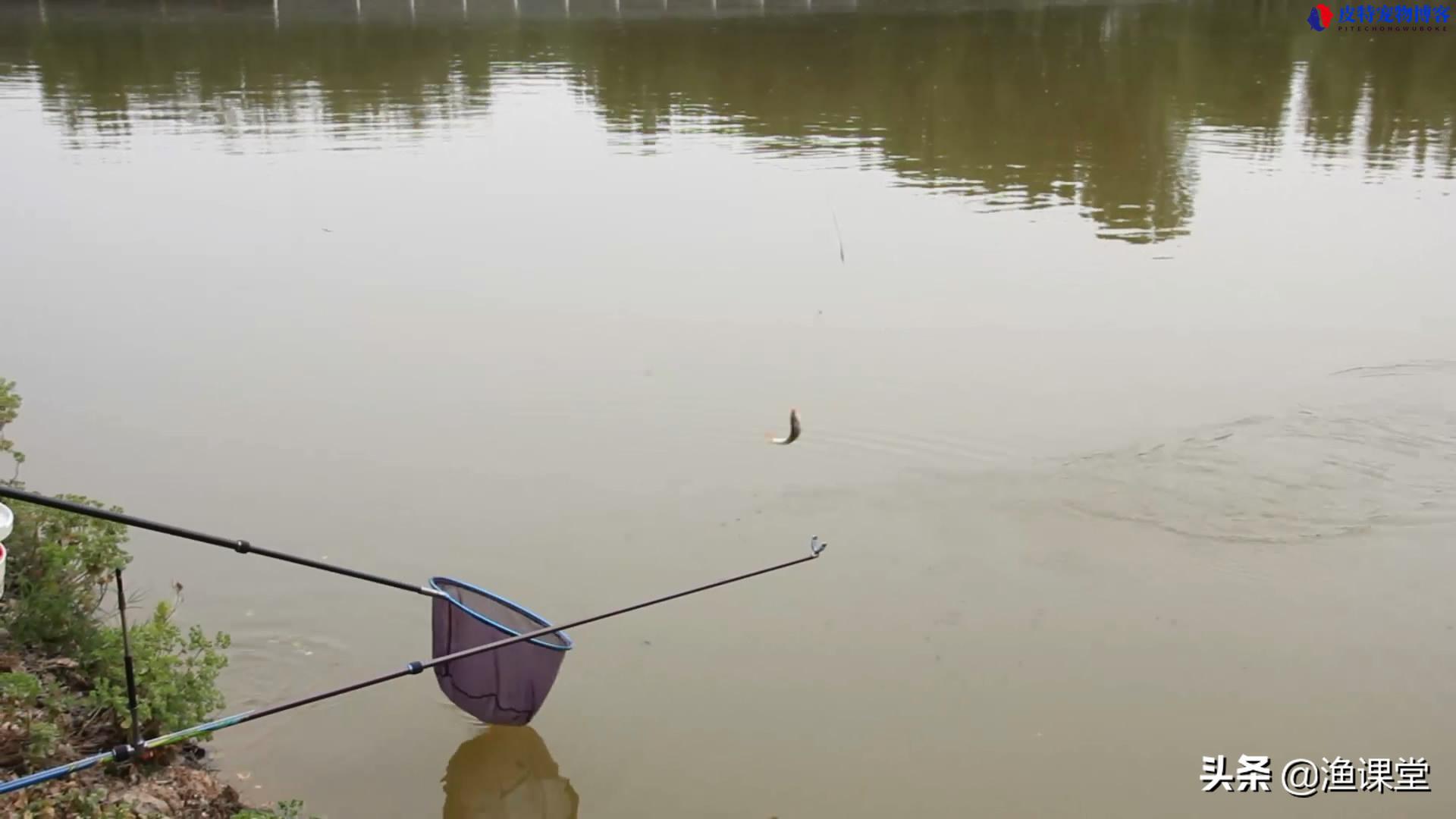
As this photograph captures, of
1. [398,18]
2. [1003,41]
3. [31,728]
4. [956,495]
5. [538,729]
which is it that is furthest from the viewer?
[398,18]

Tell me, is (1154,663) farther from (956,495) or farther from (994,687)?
(956,495)

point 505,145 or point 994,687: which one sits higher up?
point 505,145

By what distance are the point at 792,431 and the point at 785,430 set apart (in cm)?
28

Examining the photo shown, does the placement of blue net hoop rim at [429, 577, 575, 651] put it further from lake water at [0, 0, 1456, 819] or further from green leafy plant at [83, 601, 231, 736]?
green leafy plant at [83, 601, 231, 736]

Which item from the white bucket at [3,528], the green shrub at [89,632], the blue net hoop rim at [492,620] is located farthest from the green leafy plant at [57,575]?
the blue net hoop rim at [492,620]

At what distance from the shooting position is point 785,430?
681 cm

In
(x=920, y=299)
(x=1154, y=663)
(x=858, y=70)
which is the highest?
(x=858, y=70)

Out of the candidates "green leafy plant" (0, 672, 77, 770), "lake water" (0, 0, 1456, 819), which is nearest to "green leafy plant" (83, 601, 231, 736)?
"green leafy plant" (0, 672, 77, 770)

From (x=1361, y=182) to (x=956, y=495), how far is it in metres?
7.80

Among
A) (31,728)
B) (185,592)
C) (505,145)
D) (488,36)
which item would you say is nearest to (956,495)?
(185,592)

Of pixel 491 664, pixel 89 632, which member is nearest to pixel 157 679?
pixel 89 632

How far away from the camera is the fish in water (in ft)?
21.3

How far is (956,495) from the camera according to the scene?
240 inches

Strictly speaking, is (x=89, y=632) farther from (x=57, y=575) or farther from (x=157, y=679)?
(x=157, y=679)
